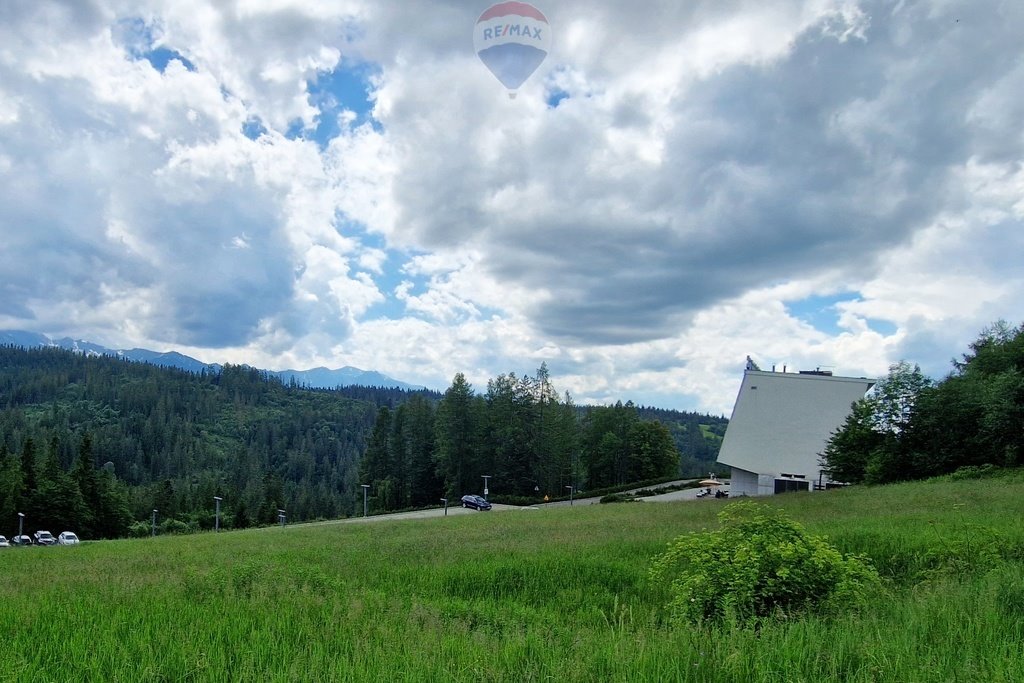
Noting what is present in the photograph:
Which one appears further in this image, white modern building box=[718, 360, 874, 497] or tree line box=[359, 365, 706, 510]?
A: tree line box=[359, 365, 706, 510]

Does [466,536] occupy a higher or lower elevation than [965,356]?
lower

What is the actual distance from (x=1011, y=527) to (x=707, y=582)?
8.99 meters

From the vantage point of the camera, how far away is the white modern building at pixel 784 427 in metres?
57.9

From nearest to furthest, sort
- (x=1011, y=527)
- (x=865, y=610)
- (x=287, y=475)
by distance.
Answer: (x=865, y=610), (x=1011, y=527), (x=287, y=475)

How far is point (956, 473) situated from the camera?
37.2 meters

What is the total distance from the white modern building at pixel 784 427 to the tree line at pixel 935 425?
24.8 feet

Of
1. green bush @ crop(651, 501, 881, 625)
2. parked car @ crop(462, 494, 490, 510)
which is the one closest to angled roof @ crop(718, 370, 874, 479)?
parked car @ crop(462, 494, 490, 510)

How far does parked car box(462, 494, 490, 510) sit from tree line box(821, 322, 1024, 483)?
107 feet

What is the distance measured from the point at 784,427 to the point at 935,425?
16.8 meters

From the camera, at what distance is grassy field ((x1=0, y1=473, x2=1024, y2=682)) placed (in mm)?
4590

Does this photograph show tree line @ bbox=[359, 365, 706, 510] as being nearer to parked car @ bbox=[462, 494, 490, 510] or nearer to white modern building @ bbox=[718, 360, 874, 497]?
parked car @ bbox=[462, 494, 490, 510]

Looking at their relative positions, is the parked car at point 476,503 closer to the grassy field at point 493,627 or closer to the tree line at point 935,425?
the tree line at point 935,425

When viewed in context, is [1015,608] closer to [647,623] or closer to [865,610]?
[865,610]

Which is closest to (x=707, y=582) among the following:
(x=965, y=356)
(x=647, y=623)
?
(x=647, y=623)
